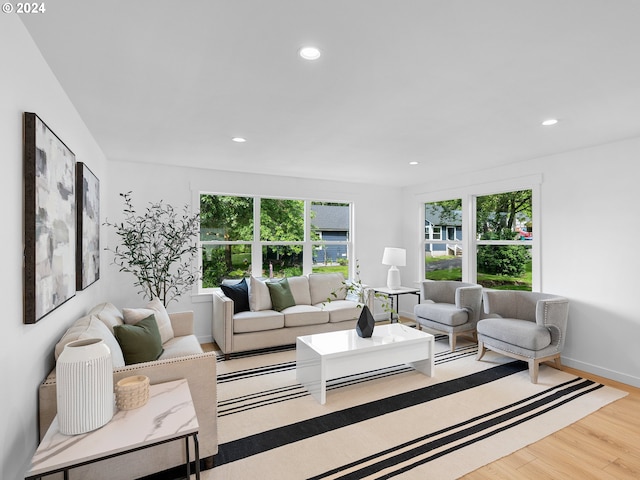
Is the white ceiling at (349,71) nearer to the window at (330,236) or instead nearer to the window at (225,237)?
the window at (225,237)

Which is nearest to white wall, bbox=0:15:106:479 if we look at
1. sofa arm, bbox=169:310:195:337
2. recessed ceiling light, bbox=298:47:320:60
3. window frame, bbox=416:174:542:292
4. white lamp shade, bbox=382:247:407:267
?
recessed ceiling light, bbox=298:47:320:60

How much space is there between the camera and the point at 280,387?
3189mm

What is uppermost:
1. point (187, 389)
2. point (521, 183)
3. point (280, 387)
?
point (521, 183)

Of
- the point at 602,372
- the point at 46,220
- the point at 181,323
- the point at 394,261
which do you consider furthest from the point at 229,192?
the point at 602,372

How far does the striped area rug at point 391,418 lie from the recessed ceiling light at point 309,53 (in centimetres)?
239

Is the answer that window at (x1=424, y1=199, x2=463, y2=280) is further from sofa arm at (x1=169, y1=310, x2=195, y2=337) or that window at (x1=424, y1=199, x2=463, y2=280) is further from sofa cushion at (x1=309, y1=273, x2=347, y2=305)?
sofa arm at (x1=169, y1=310, x2=195, y2=337)

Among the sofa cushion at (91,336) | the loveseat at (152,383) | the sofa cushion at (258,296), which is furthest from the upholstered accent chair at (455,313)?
the sofa cushion at (91,336)

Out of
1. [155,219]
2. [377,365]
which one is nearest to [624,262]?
[377,365]

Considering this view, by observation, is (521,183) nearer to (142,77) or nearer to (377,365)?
(377,365)

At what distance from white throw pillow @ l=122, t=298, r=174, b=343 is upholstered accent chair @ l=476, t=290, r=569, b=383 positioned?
3281 millimetres

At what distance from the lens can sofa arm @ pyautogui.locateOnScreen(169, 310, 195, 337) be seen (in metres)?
3.34

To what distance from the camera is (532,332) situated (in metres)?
3.29

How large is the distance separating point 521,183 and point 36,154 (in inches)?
184

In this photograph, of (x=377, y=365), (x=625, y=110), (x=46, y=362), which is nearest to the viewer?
(x=46, y=362)
